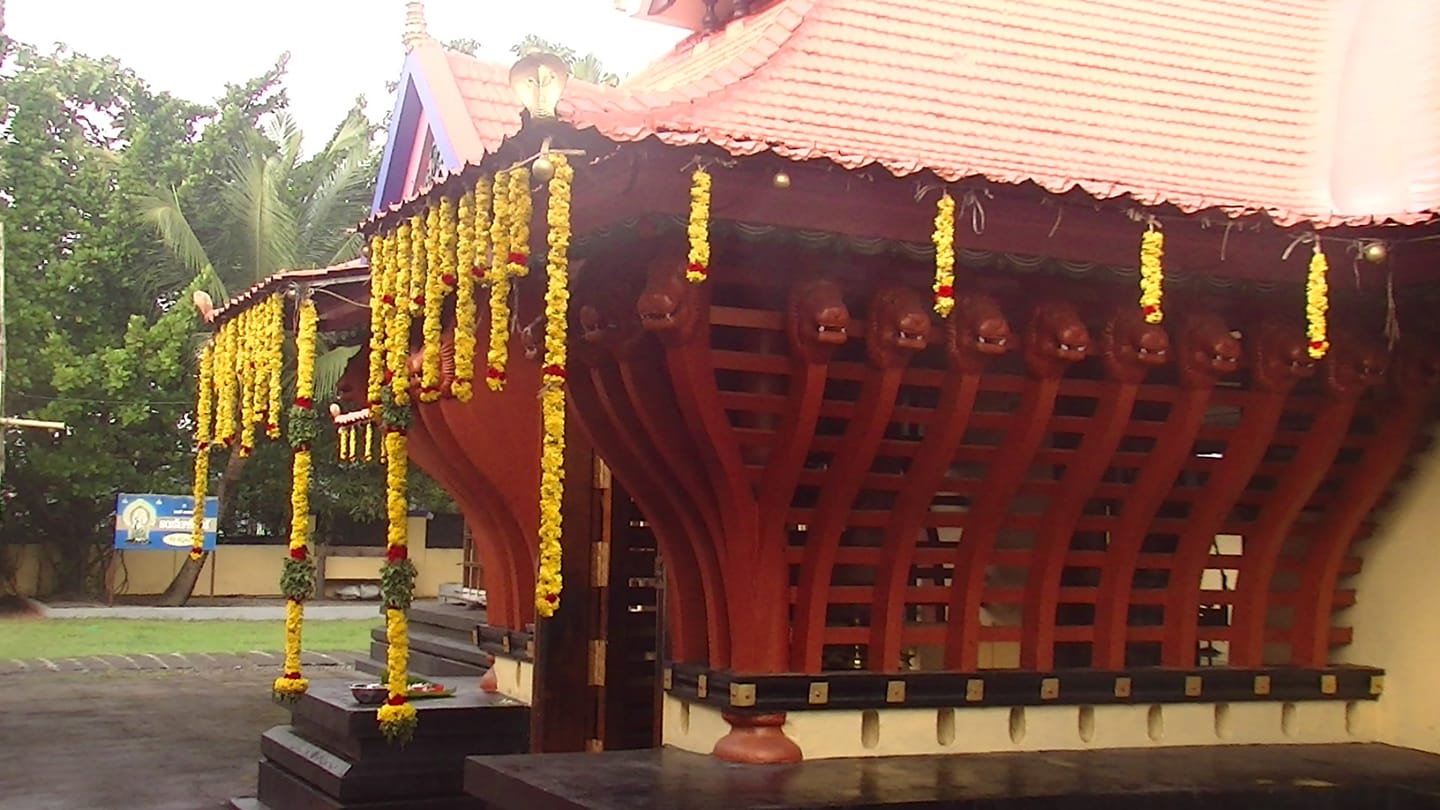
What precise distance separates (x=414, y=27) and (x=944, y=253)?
489 centimetres

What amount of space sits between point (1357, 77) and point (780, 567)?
4.00 metres

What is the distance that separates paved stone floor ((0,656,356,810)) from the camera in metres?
9.34

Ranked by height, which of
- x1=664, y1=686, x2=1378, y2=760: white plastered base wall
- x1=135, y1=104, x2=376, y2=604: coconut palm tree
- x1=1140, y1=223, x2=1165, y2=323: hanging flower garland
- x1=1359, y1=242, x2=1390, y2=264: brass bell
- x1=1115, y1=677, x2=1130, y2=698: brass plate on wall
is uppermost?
x1=135, y1=104, x2=376, y2=604: coconut palm tree

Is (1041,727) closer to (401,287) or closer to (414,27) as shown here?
(401,287)

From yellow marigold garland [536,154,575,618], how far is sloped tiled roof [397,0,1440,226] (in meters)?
0.86

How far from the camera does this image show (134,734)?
1166 centimetres

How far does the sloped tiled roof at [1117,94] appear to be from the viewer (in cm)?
591

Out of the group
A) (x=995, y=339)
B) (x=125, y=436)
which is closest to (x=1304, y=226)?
(x=995, y=339)

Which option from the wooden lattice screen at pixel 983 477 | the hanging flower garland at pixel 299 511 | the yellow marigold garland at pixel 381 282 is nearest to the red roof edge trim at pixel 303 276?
the hanging flower garland at pixel 299 511

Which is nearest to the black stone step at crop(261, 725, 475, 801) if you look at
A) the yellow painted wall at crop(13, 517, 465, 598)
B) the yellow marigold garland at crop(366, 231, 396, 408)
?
the yellow marigold garland at crop(366, 231, 396, 408)

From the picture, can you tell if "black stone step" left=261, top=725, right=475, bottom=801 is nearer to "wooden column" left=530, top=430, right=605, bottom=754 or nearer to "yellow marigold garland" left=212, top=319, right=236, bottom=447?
"wooden column" left=530, top=430, right=605, bottom=754

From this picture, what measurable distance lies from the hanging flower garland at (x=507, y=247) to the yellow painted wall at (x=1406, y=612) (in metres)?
4.26

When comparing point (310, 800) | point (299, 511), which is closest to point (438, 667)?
point (310, 800)

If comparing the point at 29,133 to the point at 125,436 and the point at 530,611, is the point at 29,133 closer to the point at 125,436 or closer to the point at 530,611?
the point at 125,436
